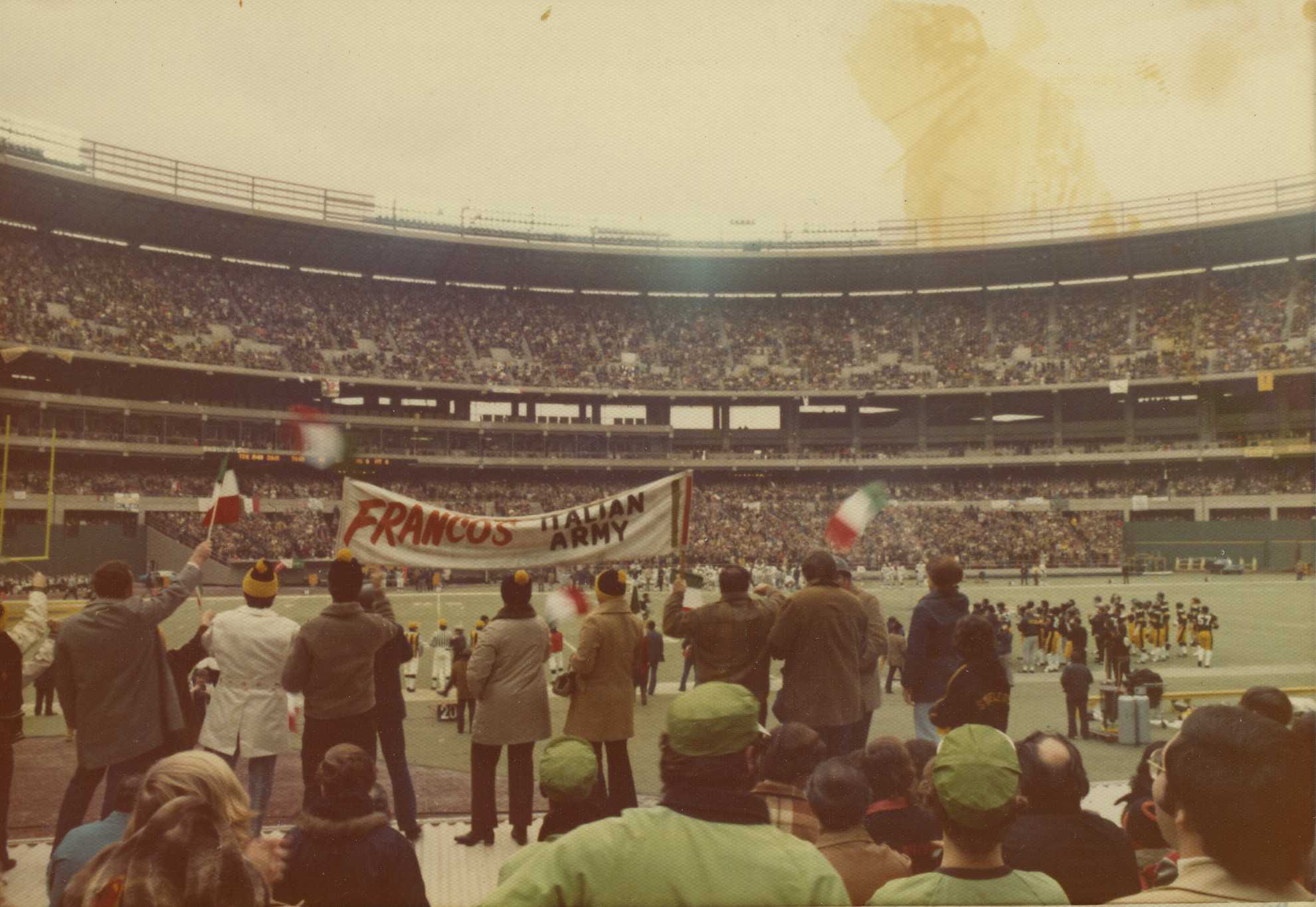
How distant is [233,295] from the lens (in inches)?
2034

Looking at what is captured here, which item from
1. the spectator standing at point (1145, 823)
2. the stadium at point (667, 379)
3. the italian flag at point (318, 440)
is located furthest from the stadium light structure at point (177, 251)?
the spectator standing at point (1145, 823)

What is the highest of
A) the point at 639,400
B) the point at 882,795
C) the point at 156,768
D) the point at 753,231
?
the point at 753,231

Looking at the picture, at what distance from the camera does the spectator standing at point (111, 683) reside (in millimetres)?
5082

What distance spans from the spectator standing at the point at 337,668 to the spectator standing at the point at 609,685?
1.31 m

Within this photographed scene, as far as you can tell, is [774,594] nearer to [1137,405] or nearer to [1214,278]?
[1137,405]

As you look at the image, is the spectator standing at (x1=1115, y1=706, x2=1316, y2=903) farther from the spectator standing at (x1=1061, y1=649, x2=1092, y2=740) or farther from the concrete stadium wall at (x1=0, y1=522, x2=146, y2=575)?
the concrete stadium wall at (x1=0, y1=522, x2=146, y2=575)

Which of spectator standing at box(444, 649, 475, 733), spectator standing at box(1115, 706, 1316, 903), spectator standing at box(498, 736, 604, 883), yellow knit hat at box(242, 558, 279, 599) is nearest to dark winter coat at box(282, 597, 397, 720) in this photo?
yellow knit hat at box(242, 558, 279, 599)

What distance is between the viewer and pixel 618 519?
6.63 m

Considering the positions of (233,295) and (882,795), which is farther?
(233,295)

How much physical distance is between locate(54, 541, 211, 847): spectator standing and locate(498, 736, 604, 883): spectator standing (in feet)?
7.64

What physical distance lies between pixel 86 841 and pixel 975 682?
469 centimetres

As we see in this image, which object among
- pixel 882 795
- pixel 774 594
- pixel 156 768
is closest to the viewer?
pixel 156 768

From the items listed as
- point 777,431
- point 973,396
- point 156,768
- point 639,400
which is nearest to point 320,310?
point 639,400

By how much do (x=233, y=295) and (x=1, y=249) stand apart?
37.7 ft
